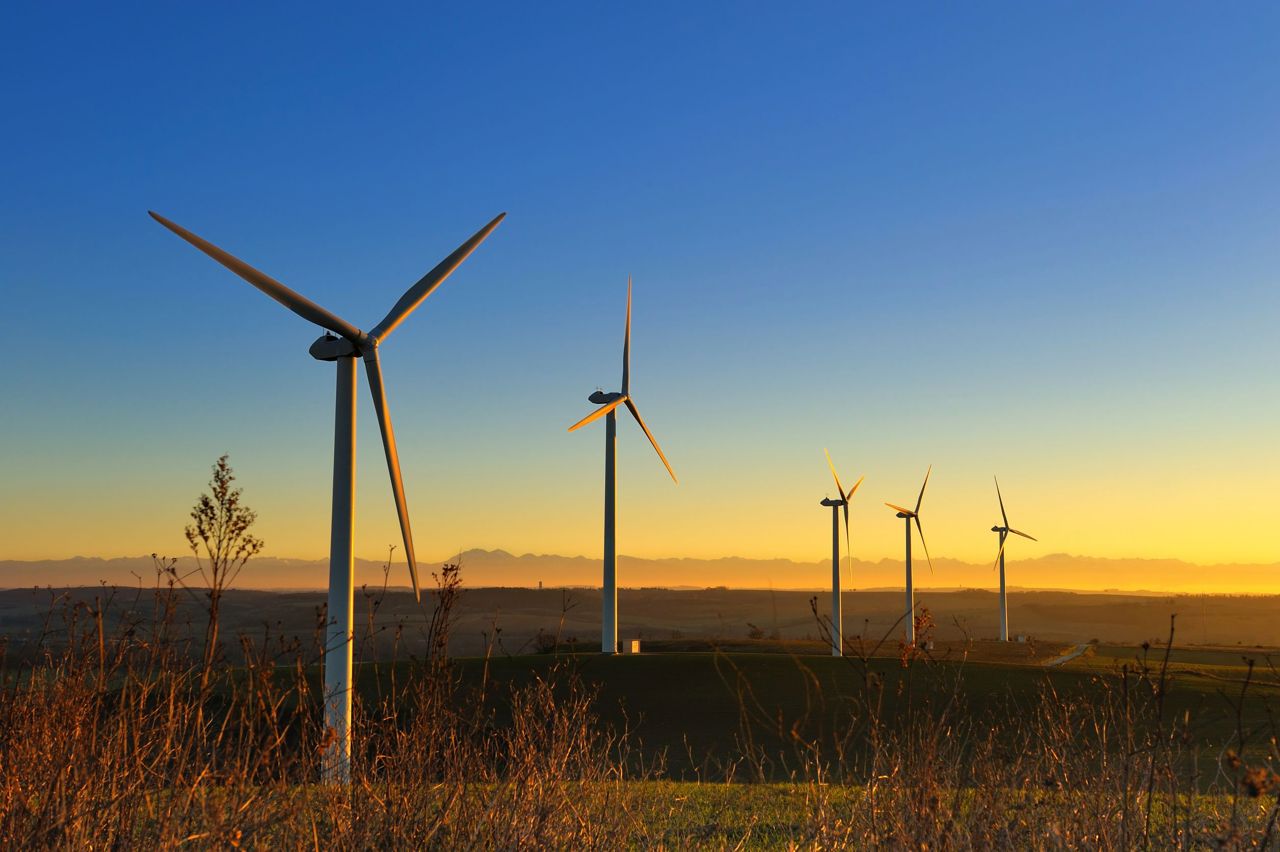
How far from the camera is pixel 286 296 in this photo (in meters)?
26.5

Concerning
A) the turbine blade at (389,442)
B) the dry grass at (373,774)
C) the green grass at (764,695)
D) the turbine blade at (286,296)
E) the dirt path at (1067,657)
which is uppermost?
the turbine blade at (286,296)

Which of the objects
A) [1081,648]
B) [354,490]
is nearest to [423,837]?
[354,490]

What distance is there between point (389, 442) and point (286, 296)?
4.83m

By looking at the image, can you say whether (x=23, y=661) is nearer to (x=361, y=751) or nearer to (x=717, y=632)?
(x=361, y=751)

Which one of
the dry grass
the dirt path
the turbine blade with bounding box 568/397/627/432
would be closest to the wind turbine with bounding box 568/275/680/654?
the turbine blade with bounding box 568/397/627/432

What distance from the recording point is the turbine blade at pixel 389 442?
23.2 m

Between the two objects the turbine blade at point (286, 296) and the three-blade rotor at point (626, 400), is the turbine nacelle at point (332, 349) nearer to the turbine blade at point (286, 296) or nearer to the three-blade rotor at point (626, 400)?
the turbine blade at point (286, 296)

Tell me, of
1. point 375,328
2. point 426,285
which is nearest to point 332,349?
point 375,328

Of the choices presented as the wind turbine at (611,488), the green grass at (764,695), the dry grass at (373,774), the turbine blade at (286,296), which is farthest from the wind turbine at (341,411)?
the wind turbine at (611,488)

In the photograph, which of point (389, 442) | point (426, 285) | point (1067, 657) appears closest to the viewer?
point (389, 442)

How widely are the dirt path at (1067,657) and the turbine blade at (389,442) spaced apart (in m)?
41.0

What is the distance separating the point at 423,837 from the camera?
10.2 m

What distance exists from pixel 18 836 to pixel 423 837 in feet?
11.9

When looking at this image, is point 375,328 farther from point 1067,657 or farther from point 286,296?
point 1067,657
